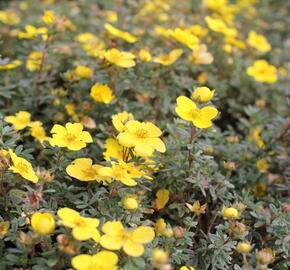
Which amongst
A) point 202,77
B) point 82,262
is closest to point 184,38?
point 202,77

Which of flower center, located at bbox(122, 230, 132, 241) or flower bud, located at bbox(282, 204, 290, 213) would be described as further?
flower bud, located at bbox(282, 204, 290, 213)

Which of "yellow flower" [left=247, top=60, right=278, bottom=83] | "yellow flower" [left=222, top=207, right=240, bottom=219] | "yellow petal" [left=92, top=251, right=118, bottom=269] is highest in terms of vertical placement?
"yellow petal" [left=92, top=251, right=118, bottom=269]

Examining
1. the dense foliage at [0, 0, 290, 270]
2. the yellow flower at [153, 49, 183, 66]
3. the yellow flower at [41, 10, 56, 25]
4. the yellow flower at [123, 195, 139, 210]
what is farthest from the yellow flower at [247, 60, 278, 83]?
the yellow flower at [123, 195, 139, 210]

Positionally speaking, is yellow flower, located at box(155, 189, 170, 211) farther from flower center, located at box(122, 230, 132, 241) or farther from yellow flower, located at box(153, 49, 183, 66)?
yellow flower, located at box(153, 49, 183, 66)

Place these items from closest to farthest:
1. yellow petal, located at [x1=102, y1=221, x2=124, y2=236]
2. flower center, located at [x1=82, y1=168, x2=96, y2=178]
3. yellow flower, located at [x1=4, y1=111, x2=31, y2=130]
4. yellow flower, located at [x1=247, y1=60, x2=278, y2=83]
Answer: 1. yellow petal, located at [x1=102, y1=221, x2=124, y2=236]
2. flower center, located at [x1=82, y1=168, x2=96, y2=178]
3. yellow flower, located at [x1=4, y1=111, x2=31, y2=130]
4. yellow flower, located at [x1=247, y1=60, x2=278, y2=83]

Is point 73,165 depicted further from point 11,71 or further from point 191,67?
point 191,67

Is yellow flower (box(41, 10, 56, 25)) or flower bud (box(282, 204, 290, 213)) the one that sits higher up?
yellow flower (box(41, 10, 56, 25))

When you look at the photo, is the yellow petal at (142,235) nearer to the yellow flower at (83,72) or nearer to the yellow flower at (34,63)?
the yellow flower at (83,72)

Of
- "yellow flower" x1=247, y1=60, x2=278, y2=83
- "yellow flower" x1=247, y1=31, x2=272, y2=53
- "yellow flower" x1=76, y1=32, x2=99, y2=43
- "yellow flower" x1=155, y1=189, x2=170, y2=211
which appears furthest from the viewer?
"yellow flower" x1=247, y1=31, x2=272, y2=53
